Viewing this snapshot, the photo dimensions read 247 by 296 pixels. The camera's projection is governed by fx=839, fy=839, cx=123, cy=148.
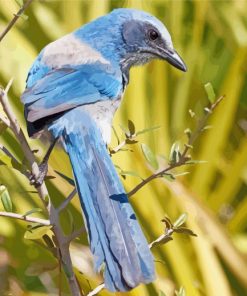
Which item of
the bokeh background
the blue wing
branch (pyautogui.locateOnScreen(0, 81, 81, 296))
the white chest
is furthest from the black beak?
branch (pyautogui.locateOnScreen(0, 81, 81, 296))

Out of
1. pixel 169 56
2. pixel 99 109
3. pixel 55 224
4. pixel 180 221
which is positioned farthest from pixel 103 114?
pixel 55 224

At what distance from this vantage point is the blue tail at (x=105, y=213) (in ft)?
4.45

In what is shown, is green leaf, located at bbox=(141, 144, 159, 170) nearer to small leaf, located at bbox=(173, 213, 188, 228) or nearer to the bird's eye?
small leaf, located at bbox=(173, 213, 188, 228)

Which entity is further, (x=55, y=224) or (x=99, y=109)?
(x=99, y=109)

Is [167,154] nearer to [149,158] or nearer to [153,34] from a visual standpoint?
[153,34]

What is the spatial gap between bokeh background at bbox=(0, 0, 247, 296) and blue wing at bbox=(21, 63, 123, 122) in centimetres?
56

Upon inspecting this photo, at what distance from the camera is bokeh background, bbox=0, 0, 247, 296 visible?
97.5 inches

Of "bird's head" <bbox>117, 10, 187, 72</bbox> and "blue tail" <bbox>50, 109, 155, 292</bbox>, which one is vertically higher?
"bird's head" <bbox>117, 10, 187, 72</bbox>

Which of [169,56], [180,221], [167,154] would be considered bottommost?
[167,154]

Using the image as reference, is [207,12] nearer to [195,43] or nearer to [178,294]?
[195,43]

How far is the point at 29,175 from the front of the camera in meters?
1.45

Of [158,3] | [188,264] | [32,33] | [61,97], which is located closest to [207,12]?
[158,3]

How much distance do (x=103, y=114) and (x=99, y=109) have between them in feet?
0.07

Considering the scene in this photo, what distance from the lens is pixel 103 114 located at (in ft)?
6.09
